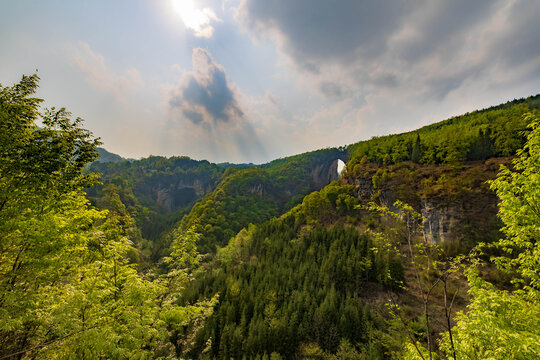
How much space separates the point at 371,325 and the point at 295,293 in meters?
12.3

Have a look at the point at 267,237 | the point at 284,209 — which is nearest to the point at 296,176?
the point at 284,209

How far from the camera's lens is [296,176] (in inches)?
6486

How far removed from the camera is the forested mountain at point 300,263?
23.9ft

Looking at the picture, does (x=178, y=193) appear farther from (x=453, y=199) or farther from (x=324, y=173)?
(x=453, y=199)

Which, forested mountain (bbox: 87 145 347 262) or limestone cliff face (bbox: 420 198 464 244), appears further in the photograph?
forested mountain (bbox: 87 145 347 262)

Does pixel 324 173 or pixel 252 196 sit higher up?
pixel 324 173

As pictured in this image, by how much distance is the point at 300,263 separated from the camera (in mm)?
45875

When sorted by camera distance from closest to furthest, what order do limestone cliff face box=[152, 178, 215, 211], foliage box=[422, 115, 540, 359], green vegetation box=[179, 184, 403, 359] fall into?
foliage box=[422, 115, 540, 359] < green vegetation box=[179, 184, 403, 359] < limestone cliff face box=[152, 178, 215, 211]

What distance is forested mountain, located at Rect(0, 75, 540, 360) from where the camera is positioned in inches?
287

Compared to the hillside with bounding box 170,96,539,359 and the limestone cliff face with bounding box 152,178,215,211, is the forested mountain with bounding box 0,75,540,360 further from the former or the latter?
the limestone cliff face with bounding box 152,178,215,211

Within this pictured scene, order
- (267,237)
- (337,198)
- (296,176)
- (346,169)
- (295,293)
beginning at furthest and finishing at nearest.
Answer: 1. (296,176)
2. (346,169)
3. (337,198)
4. (267,237)
5. (295,293)

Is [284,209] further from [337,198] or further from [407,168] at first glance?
[407,168]

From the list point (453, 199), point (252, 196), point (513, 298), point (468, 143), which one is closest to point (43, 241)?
point (513, 298)

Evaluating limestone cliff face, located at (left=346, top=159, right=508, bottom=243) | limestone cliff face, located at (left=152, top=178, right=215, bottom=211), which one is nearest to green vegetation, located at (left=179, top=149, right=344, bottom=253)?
limestone cliff face, located at (left=152, top=178, right=215, bottom=211)
